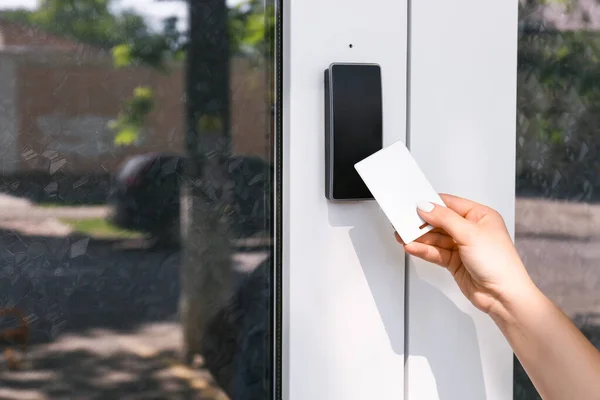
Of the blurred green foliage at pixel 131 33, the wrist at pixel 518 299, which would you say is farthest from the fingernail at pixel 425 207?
the blurred green foliage at pixel 131 33

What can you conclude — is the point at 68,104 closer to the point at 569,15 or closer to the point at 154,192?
the point at 154,192

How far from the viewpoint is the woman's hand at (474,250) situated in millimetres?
557

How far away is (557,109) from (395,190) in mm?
265

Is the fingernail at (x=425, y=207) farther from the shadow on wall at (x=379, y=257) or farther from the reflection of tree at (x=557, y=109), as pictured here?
the reflection of tree at (x=557, y=109)

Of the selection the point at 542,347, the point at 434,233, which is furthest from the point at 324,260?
the point at 542,347

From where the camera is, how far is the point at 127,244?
592 millimetres

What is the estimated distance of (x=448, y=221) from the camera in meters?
0.55

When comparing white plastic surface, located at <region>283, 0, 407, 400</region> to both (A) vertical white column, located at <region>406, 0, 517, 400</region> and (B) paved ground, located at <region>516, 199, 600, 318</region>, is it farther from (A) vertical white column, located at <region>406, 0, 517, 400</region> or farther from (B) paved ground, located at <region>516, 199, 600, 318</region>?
(B) paved ground, located at <region>516, 199, 600, 318</region>

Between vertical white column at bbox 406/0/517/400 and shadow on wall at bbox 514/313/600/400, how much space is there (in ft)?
0.16

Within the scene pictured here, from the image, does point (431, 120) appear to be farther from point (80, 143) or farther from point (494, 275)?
point (80, 143)

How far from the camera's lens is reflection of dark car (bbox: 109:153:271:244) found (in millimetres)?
588

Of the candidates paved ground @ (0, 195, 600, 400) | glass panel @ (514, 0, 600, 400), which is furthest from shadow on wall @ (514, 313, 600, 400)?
paved ground @ (0, 195, 600, 400)

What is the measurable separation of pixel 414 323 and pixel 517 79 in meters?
0.31

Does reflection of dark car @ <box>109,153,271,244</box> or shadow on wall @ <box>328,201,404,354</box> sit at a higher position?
reflection of dark car @ <box>109,153,271,244</box>
